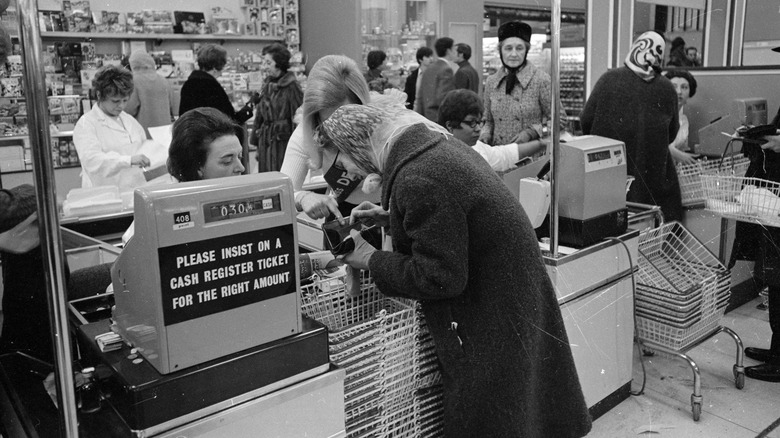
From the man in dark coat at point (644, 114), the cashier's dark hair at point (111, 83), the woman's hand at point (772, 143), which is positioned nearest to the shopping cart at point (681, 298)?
the man in dark coat at point (644, 114)

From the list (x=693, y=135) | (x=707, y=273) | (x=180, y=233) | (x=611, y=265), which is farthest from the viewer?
(x=693, y=135)

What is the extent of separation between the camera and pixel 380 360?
71.4 inches

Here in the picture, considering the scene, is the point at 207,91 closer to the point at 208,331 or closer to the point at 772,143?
the point at 772,143

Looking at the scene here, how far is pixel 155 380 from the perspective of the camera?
4.25 ft

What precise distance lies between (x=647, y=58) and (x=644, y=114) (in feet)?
1.00

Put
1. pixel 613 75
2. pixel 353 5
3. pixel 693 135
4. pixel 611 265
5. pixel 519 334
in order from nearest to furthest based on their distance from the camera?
pixel 519 334 < pixel 611 265 < pixel 613 75 < pixel 693 135 < pixel 353 5

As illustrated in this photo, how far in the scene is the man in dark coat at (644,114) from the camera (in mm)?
3650

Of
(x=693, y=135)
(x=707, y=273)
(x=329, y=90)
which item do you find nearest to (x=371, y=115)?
(x=329, y=90)

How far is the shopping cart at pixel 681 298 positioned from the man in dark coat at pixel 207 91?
3.32 m

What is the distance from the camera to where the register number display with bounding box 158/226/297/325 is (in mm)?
1303

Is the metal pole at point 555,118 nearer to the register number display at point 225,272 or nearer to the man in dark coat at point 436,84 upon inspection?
the register number display at point 225,272

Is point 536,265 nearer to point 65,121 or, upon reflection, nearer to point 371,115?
point 371,115

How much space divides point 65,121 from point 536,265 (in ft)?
18.8

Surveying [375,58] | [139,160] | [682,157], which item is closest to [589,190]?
[682,157]
